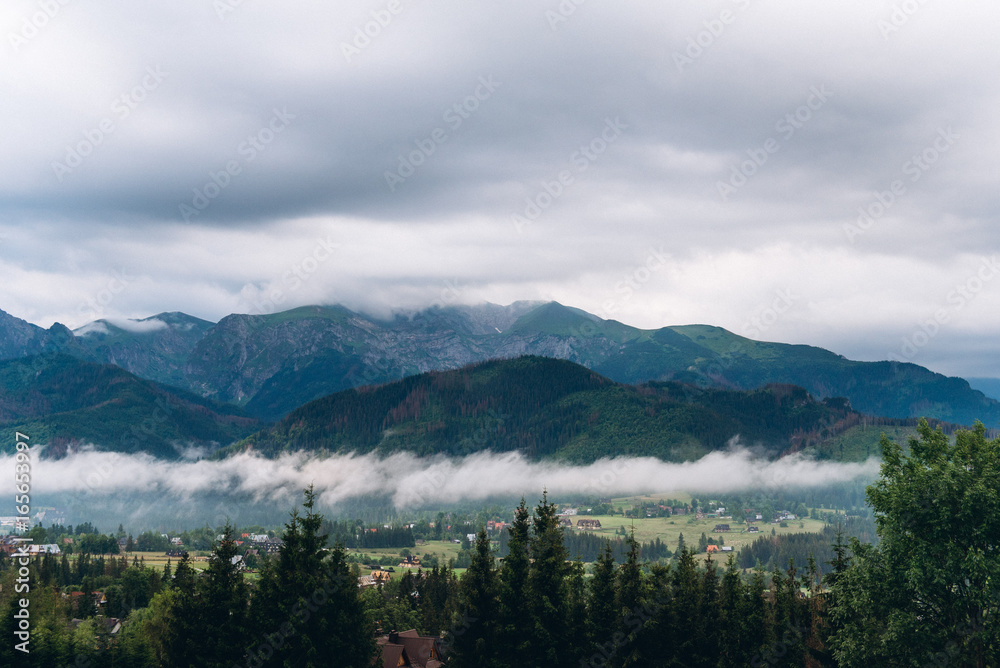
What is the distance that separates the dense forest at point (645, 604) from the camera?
4384 cm

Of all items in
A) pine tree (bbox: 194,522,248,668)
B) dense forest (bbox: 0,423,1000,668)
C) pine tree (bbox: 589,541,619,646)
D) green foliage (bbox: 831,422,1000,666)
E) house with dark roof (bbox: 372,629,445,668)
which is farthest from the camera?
house with dark roof (bbox: 372,629,445,668)

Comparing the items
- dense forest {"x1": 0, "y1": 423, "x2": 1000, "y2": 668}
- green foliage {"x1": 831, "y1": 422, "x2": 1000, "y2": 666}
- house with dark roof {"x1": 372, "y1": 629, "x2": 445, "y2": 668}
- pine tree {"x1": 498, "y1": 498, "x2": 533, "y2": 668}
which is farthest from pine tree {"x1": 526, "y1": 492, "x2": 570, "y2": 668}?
house with dark roof {"x1": 372, "y1": 629, "x2": 445, "y2": 668}

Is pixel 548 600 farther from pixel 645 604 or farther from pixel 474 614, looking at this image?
pixel 645 604

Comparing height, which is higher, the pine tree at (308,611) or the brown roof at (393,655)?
the pine tree at (308,611)

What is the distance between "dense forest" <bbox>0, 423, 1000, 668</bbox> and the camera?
144 feet

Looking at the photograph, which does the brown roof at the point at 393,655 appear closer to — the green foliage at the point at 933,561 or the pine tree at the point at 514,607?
the pine tree at the point at 514,607

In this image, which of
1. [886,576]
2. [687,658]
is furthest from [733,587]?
[886,576]

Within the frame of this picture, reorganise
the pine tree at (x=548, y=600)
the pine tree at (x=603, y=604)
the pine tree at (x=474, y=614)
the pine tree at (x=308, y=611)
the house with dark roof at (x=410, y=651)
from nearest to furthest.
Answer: the pine tree at (x=308, y=611) < the pine tree at (x=548, y=600) < the pine tree at (x=474, y=614) < the pine tree at (x=603, y=604) < the house with dark roof at (x=410, y=651)

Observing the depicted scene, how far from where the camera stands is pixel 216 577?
53.2m

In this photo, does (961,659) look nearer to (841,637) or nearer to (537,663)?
(841,637)

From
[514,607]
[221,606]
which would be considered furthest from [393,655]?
[221,606]

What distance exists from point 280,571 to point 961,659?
39.2 metres

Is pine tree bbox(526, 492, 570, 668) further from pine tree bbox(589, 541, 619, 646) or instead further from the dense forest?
pine tree bbox(589, 541, 619, 646)

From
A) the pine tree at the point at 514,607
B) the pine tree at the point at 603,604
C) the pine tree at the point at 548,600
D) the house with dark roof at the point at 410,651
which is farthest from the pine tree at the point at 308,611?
the house with dark roof at the point at 410,651
